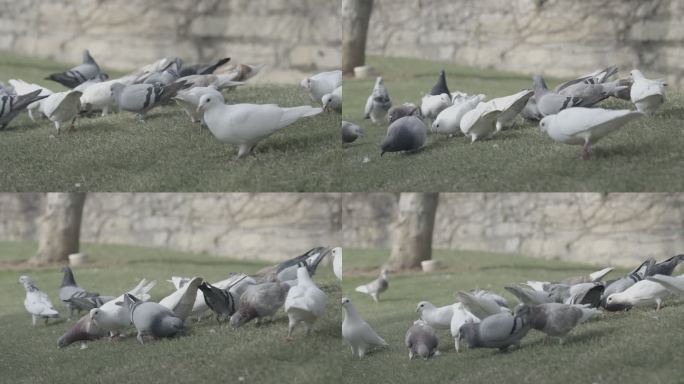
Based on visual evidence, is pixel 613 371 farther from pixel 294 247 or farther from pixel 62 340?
pixel 294 247

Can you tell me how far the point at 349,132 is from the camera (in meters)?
9.05

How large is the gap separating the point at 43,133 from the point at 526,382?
531cm

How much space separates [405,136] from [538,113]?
4.58ft

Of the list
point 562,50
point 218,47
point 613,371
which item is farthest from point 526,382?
point 218,47

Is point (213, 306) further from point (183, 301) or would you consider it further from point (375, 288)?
point (375, 288)

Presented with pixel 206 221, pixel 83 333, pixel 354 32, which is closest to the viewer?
pixel 83 333

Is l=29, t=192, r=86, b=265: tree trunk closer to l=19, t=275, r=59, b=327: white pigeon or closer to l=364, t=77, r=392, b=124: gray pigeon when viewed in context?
l=19, t=275, r=59, b=327: white pigeon

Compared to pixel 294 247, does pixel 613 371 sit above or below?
above

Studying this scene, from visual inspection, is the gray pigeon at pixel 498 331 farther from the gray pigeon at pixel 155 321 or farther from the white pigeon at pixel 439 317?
the gray pigeon at pixel 155 321

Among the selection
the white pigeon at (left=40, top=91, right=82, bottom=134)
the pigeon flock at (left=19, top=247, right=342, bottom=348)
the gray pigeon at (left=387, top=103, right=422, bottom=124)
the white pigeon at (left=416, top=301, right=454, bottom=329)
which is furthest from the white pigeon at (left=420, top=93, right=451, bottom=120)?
the white pigeon at (left=40, top=91, right=82, bottom=134)

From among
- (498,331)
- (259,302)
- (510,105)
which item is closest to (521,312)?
(498,331)

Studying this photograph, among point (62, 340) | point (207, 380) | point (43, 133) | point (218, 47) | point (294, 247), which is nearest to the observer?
point (207, 380)

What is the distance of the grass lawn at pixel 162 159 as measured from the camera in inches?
311

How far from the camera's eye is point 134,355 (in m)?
→ 7.48
